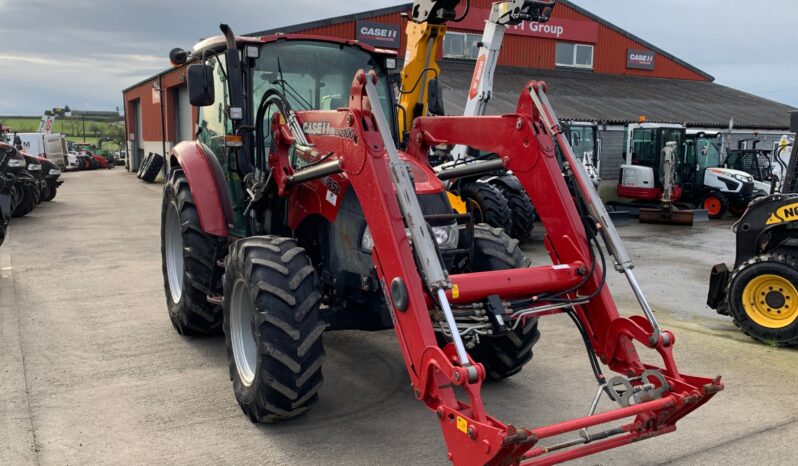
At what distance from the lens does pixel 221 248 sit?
19.7ft

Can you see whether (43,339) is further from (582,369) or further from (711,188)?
(711,188)

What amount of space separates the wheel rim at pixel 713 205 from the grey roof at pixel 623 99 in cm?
468

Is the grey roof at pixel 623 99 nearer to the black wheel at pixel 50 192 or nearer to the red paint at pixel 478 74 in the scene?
the red paint at pixel 478 74

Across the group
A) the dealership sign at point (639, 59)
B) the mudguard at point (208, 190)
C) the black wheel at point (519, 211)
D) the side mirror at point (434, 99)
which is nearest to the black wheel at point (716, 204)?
the black wheel at point (519, 211)

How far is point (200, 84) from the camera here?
203 inches

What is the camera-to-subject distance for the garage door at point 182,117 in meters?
27.9

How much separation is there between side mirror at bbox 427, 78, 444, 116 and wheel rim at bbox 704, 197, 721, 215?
14685mm

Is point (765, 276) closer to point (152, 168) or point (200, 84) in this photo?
point (200, 84)

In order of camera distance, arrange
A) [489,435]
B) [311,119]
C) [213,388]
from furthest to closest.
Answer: [213,388]
[311,119]
[489,435]

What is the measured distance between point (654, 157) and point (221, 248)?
15677 millimetres

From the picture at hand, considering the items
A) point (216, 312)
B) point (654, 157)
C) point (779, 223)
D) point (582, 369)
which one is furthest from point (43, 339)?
point (654, 157)

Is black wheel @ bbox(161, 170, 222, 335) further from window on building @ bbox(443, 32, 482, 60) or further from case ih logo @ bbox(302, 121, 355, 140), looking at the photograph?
window on building @ bbox(443, 32, 482, 60)

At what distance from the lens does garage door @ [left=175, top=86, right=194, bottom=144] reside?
27.9 meters

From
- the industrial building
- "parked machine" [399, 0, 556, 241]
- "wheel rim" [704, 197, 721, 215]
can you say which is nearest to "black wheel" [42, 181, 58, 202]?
the industrial building
